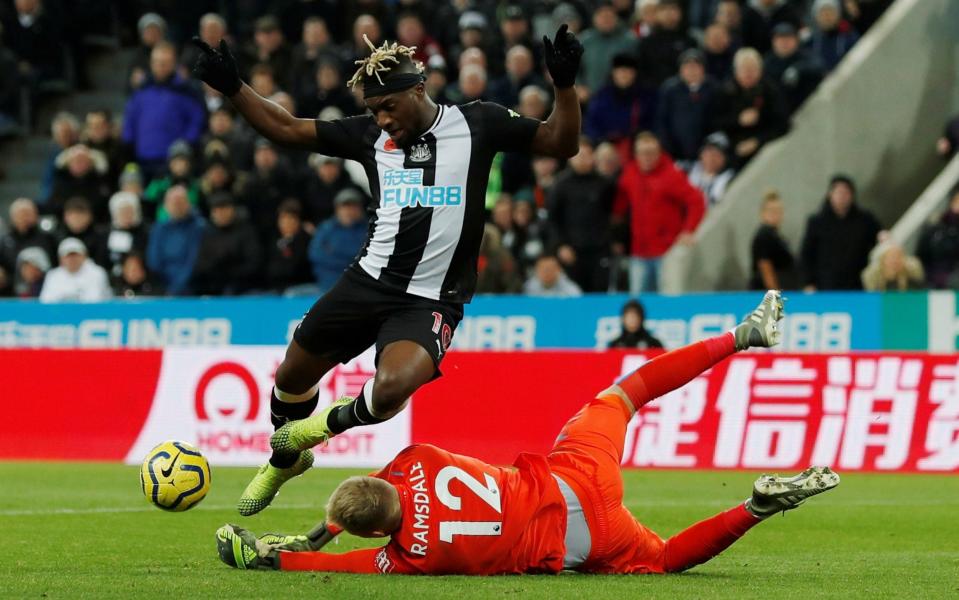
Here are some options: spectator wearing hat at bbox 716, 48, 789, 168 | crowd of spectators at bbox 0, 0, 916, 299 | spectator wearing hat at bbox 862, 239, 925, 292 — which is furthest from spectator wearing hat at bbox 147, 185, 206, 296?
spectator wearing hat at bbox 862, 239, 925, 292

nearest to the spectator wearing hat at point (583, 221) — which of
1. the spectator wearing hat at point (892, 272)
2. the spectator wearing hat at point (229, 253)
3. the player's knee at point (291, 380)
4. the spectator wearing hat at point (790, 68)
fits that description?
the spectator wearing hat at point (790, 68)

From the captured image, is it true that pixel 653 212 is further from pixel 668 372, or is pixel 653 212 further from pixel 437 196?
pixel 668 372

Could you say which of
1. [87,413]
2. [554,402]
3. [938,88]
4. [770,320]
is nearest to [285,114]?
[770,320]

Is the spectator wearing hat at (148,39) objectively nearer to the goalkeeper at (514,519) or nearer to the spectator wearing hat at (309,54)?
the spectator wearing hat at (309,54)

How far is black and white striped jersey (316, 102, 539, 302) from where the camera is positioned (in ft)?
29.7

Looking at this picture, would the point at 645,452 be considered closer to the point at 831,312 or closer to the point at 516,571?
the point at 831,312

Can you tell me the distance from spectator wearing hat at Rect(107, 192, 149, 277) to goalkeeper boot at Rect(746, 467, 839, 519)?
14010 millimetres

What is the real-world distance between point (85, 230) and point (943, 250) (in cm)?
1025

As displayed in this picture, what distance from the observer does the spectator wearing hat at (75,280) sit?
66.0 ft

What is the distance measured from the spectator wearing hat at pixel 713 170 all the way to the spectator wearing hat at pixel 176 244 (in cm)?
590

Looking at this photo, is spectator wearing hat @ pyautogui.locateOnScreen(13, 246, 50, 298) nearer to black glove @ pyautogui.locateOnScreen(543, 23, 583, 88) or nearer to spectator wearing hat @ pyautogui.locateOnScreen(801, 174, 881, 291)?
spectator wearing hat @ pyautogui.locateOnScreen(801, 174, 881, 291)

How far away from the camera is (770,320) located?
8992 millimetres

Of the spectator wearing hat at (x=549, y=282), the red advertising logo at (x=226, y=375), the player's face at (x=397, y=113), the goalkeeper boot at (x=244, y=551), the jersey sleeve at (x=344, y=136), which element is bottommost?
the red advertising logo at (x=226, y=375)

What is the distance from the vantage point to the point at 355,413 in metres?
8.88
